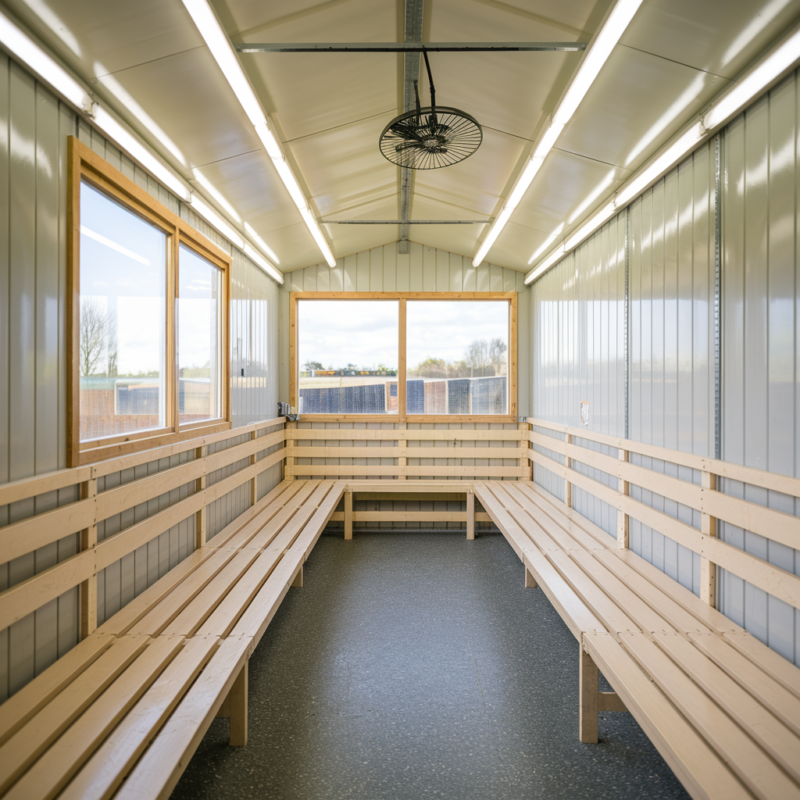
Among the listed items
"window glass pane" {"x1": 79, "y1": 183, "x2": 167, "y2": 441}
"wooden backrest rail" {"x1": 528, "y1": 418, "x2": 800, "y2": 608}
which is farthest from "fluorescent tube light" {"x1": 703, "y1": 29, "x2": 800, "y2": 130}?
"window glass pane" {"x1": 79, "y1": 183, "x2": 167, "y2": 441}

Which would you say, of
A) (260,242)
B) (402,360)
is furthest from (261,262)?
(402,360)

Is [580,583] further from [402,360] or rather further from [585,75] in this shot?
[402,360]

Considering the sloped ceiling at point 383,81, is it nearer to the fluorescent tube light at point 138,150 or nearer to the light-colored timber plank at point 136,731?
the fluorescent tube light at point 138,150

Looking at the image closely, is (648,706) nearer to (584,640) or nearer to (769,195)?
(584,640)

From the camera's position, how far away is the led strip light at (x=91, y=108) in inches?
71.9

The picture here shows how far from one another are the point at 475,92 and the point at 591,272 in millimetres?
1800

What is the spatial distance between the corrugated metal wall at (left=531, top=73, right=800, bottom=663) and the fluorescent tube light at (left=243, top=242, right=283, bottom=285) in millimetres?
3036

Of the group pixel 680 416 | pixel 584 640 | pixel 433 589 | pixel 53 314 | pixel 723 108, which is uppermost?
pixel 723 108

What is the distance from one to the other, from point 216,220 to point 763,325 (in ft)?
11.0

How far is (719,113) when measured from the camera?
239cm

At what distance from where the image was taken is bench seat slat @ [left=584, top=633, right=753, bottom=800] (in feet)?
4.68

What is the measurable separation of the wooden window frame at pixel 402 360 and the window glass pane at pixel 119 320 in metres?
2.76

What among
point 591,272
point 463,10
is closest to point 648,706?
point 463,10

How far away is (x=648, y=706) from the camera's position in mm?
1752
